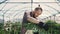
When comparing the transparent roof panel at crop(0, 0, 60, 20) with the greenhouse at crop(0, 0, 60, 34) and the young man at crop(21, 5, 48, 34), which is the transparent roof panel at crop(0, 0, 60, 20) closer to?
the greenhouse at crop(0, 0, 60, 34)

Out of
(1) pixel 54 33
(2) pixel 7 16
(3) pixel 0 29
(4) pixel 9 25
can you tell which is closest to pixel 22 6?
(2) pixel 7 16

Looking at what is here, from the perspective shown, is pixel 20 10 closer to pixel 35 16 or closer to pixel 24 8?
pixel 24 8

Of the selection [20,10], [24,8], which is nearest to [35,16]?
[24,8]

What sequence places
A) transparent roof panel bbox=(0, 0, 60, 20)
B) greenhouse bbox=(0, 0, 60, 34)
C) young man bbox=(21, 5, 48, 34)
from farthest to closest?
transparent roof panel bbox=(0, 0, 60, 20), greenhouse bbox=(0, 0, 60, 34), young man bbox=(21, 5, 48, 34)

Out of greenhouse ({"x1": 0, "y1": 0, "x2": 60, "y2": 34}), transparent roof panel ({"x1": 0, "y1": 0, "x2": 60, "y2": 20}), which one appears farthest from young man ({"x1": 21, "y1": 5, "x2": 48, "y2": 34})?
transparent roof panel ({"x1": 0, "y1": 0, "x2": 60, "y2": 20})

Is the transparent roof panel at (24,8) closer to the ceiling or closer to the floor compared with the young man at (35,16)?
closer to the floor

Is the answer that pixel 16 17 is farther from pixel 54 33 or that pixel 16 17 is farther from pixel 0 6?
pixel 54 33

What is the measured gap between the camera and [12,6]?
6957 mm

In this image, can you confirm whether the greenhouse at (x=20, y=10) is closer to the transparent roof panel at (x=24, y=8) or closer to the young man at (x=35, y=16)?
the transparent roof panel at (x=24, y=8)

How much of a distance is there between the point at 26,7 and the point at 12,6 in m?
0.49

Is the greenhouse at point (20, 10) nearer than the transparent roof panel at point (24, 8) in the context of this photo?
Yes

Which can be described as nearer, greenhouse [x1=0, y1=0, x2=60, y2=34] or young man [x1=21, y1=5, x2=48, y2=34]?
young man [x1=21, y1=5, x2=48, y2=34]

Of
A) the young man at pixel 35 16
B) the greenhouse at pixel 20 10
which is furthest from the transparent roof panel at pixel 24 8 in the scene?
the young man at pixel 35 16

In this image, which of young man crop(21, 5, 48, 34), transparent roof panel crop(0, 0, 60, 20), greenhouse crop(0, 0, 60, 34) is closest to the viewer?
young man crop(21, 5, 48, 34)
